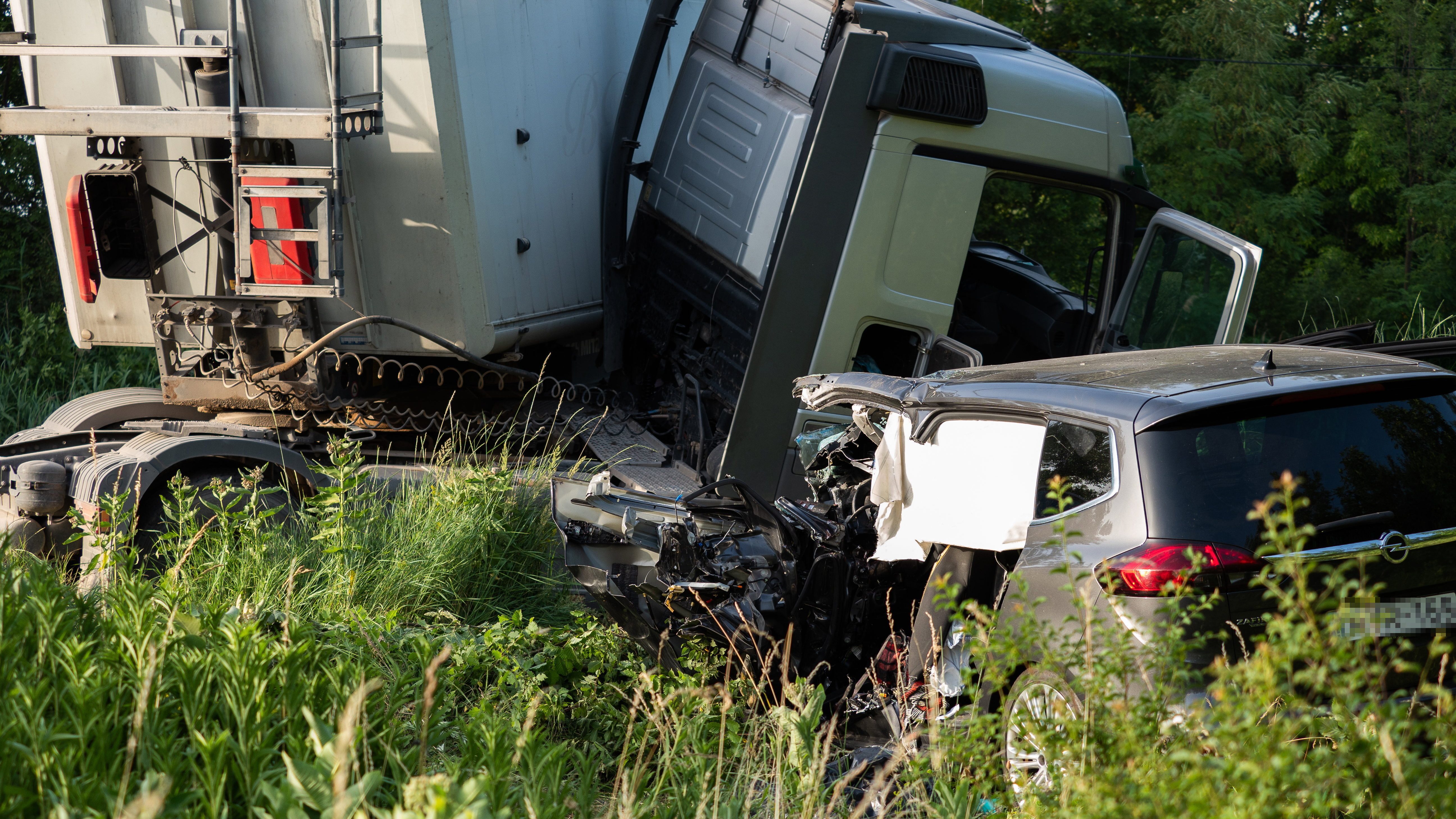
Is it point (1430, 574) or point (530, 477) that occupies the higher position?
point (1430, 574)

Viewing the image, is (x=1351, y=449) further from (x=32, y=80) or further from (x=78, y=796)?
(x=32, y=80)

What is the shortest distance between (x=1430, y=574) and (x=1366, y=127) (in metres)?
12.0

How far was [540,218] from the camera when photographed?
6043mm

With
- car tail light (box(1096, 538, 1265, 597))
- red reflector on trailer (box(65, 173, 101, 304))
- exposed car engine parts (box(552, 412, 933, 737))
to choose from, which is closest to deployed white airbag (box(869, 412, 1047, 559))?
exposed car engine parts (box(552, 412, 933, 737))

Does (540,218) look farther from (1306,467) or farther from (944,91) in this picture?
(1306,467)

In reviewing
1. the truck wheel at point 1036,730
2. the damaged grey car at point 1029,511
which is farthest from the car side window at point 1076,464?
the truck wheel at point 1036,730

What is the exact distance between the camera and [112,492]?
4867 millimetres

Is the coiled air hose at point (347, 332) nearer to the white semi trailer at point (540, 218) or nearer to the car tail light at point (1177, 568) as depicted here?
the white semi trailer at point (540, 218)

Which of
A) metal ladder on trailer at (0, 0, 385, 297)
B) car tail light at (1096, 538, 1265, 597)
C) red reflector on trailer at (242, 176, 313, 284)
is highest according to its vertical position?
metal ladder on trailer at (0, 0, 385, 297)

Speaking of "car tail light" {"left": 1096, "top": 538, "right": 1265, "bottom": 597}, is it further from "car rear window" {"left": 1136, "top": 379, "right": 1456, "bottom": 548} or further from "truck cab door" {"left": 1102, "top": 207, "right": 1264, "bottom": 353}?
"truck cab door" {"left": 1102, "top": 207, "right": 1264, "bottom": 353}

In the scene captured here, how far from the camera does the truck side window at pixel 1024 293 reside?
670 cm

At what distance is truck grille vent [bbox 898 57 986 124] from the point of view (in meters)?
5.50

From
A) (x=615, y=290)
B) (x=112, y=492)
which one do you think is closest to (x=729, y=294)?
(x=615, y=290)

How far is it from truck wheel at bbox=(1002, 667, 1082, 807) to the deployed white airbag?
0.48 meters
